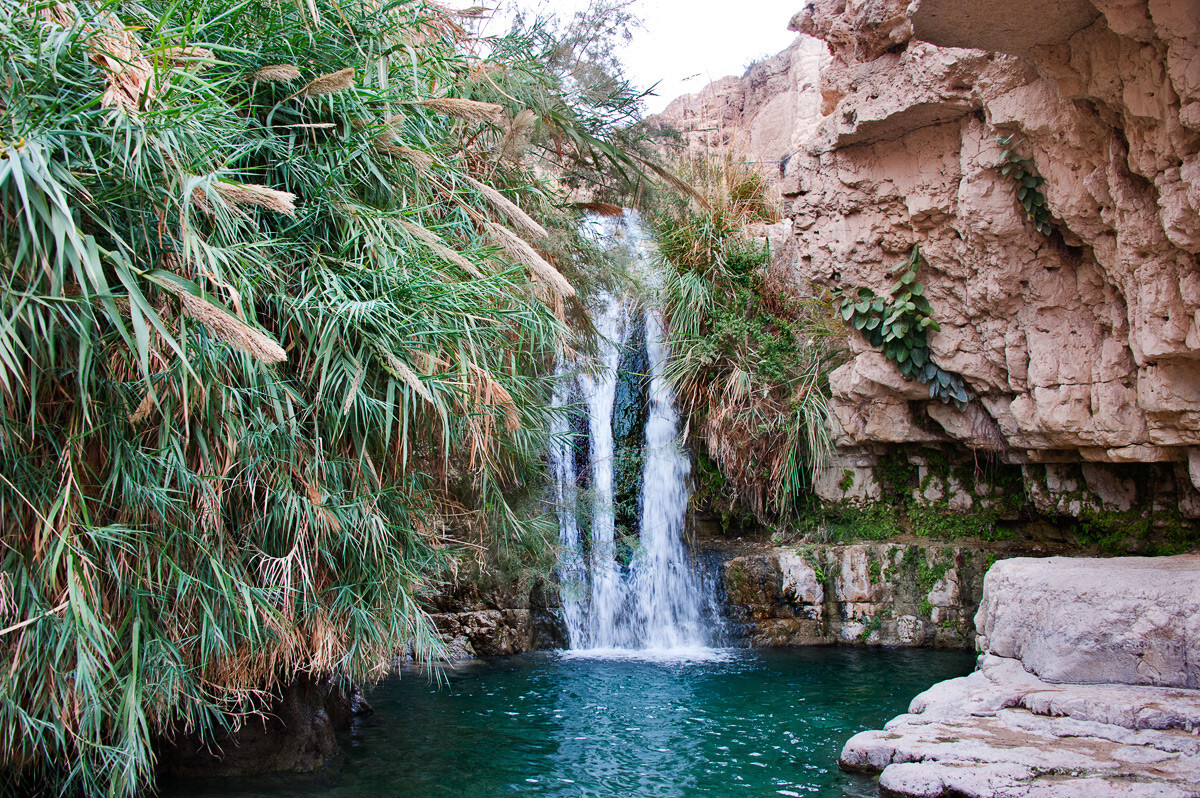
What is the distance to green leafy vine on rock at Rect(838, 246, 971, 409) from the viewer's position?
6.23 metres

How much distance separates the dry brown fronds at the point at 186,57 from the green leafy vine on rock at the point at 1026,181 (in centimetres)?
474

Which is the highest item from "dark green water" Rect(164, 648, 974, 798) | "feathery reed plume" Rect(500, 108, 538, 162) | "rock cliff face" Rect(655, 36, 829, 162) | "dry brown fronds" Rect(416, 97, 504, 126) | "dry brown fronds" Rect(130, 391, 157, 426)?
"rock cliff face" Rect(655, 36, 829, 162)

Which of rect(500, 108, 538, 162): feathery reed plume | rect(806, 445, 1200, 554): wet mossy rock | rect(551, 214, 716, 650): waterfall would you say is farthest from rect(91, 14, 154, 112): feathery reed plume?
rect(806, 445, 1200, 554): wet mossy rock

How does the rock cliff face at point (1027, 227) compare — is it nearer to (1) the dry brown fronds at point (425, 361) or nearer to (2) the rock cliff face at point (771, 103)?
(1) the dry brown fronds at point (425, 361)

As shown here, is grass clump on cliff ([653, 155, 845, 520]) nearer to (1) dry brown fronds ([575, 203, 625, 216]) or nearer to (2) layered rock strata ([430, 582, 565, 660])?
(1) dry brown fronds ([575, 203, 625, 216])

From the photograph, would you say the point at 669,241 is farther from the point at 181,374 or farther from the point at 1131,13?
the point at 181,374

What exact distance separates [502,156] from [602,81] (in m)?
1.75

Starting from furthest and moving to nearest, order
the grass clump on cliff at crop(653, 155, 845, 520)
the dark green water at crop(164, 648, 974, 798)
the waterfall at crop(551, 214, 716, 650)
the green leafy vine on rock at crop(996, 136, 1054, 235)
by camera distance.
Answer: the grass clump on cliff at crop(653, 155, 845, 520) < the waterfall at crop(551, 214, 716, 650) < the green leafy vine on rock at crop(996, 136, 1054, 235) < the dark green water at crop(164, 648, 974, 798)

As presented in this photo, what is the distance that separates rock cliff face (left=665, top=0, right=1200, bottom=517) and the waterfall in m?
1.68

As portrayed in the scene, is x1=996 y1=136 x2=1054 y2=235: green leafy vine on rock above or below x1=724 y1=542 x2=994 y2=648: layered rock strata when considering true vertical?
above

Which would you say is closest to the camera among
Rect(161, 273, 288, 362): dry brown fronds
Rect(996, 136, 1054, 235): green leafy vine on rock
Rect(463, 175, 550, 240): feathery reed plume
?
Rect(161, 273, 288, 362): dry brown fronds

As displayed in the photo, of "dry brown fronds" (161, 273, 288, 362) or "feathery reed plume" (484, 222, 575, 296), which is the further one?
"feathery reed plume" (484, 222, 575, 296)

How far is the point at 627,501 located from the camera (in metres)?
8.00

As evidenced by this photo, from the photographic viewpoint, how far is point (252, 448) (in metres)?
3.47
